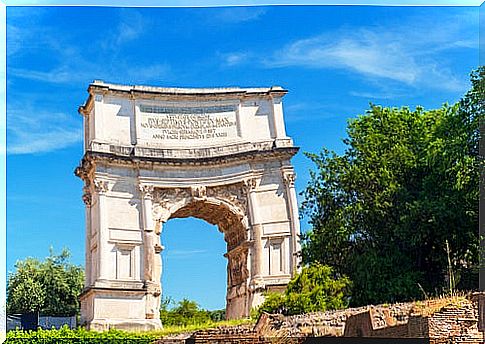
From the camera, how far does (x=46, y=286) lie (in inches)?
322

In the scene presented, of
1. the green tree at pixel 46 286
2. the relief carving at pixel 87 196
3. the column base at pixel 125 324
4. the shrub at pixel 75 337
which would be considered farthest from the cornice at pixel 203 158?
the shrub at pixel 75 337

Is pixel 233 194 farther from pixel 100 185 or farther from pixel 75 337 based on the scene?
pixel 75 337

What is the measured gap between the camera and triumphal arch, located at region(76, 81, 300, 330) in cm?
825

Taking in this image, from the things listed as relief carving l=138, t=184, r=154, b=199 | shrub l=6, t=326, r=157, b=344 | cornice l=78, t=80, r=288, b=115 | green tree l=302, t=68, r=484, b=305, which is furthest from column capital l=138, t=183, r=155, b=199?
green tree l=302, t=68, r=484, b=305

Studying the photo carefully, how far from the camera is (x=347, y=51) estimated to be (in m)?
8.41

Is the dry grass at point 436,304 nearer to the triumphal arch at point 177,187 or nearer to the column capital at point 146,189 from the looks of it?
the triumphal arch at point 177,187

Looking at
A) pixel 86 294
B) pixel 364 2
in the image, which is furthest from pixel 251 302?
pixel 364 2

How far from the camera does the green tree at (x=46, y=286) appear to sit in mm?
7965

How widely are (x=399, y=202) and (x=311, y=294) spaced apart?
1.24 meters

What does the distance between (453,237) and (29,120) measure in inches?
158

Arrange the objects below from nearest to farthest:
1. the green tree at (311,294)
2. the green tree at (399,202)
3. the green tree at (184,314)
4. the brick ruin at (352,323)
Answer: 1. the brick ruin at (352,323)
2. the green tree at (184,314)
3. the green tree at (311,294)
4. the green tree at (399,202)

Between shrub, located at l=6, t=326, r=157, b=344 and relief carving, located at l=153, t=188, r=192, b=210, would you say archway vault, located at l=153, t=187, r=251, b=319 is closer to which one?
relief carving, located at l=153, t=188, r=192, b=210

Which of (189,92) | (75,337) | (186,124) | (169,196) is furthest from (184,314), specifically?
(189,92)

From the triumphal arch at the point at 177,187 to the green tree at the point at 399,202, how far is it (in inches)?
14.8
